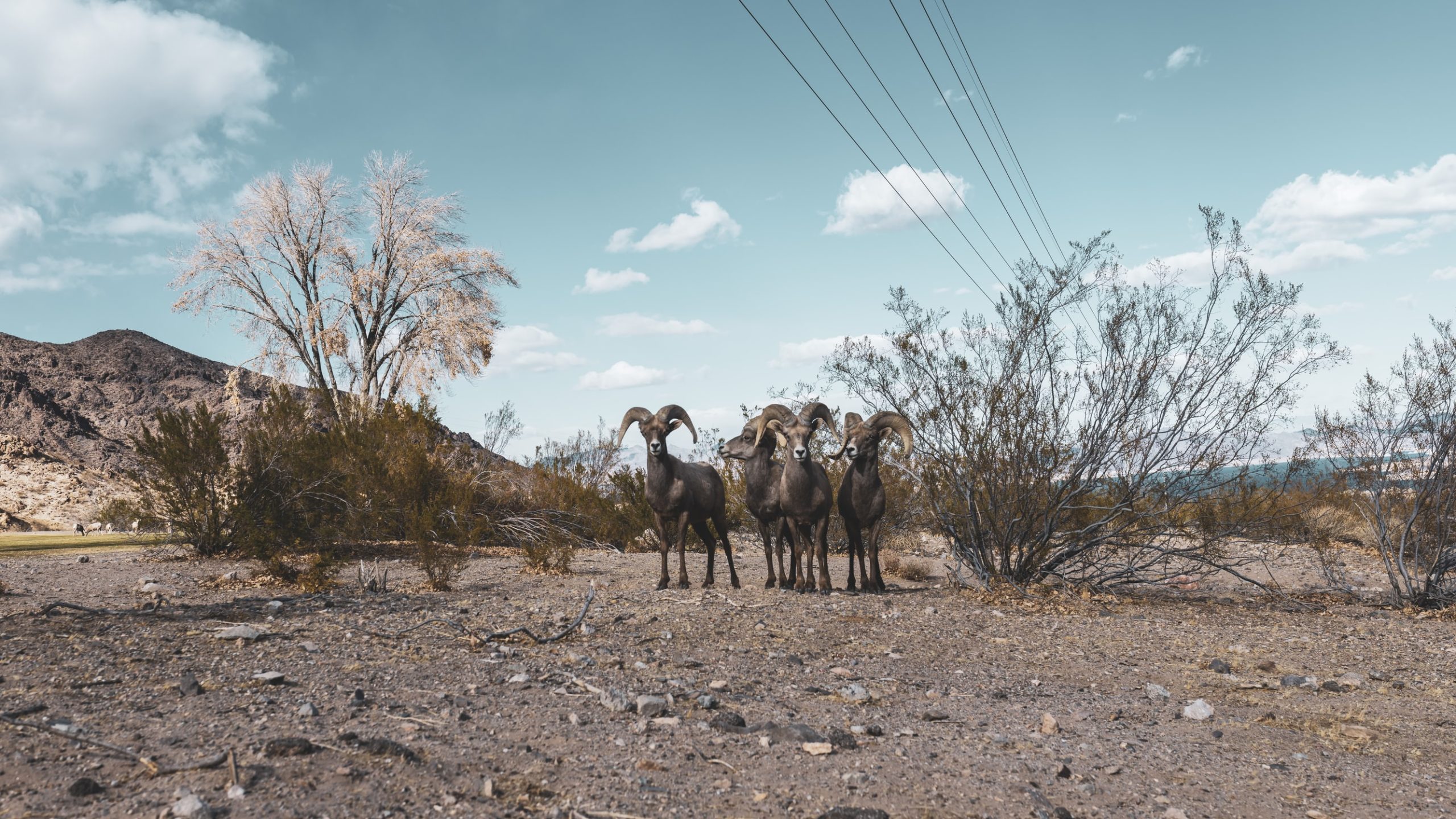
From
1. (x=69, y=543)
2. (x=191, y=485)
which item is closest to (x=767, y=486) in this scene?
(x=191, y=485)

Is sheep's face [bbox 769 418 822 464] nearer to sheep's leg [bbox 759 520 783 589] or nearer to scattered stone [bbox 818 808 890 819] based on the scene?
sheep's leg [bbox 759 520 783 589]

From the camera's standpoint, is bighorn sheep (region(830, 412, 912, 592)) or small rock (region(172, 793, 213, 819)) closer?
small rock (region(172, 793, 213, 819))

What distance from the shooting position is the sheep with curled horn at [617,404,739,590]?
1001 centimetres

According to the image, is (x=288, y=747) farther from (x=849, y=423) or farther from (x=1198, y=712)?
(x=849, y=423)

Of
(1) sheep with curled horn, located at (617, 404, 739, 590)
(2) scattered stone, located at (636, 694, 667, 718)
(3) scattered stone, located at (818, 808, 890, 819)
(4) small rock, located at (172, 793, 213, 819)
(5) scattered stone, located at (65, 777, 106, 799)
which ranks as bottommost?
(3) scattered stone, located at (818, 808, 890, 819)

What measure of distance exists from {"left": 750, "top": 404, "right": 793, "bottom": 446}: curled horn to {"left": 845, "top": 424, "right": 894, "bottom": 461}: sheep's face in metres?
0.74

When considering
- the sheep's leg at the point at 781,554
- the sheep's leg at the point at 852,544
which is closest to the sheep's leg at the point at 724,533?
the sheep's leg at the point at 781,554

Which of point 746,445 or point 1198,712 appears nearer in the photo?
point 1198,712

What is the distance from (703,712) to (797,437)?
506cm

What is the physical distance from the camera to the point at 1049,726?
16.2ft

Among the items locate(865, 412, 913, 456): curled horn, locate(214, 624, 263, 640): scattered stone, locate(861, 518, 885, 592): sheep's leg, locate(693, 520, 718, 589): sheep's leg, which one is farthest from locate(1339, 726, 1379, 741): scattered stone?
locate(214, 624, 263, 640): scattered stone

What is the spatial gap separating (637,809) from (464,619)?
4.39 m

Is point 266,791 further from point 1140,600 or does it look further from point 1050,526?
point 1140,600

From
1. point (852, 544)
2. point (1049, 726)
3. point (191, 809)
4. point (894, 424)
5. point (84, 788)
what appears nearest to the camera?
point (191, 809)
